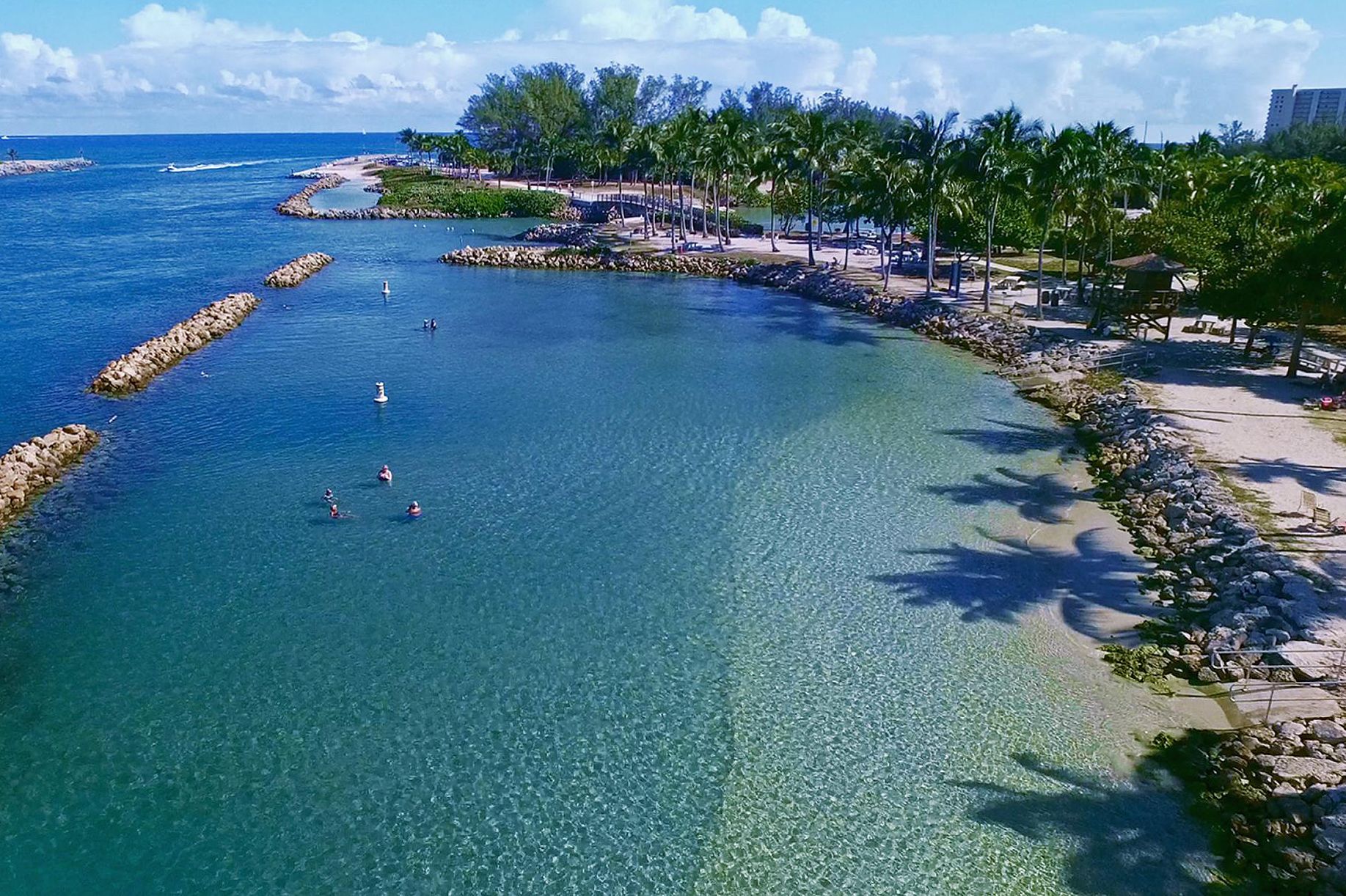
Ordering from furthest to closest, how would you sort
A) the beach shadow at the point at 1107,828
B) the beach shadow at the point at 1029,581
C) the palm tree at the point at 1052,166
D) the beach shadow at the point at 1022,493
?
the palm tree at the point at 1052,166, the beach shadow at the point at 1022,493, the beach shadow at the point at 1029,581, the beach shadow at the point at 1107,828

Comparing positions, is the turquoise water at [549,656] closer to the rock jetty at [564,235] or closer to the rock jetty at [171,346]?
the rock jetty at [171,346]

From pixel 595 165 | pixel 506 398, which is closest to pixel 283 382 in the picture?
pixel 506 398

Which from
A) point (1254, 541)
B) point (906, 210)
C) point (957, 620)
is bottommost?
point (957, 620)

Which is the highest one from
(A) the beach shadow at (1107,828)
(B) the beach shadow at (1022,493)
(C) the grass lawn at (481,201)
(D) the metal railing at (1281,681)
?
(C) the grass lawn at (481,201)

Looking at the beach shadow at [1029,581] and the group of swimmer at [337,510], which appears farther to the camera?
the group of swimmer at [337,510]

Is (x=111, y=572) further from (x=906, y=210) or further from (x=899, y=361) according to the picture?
(x=906, y=210)

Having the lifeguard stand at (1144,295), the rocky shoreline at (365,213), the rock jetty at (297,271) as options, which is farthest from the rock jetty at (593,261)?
the lifeguard stand at (1144,295)

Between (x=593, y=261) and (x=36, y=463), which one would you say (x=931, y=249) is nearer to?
(x=593, y=261)
